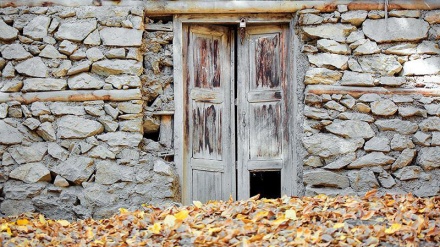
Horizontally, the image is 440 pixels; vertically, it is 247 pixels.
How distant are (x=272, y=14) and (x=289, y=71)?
2.14 ft

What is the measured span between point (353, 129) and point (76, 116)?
Answer: 9.46 ft

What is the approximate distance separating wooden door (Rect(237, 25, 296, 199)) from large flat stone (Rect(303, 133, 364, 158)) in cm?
44

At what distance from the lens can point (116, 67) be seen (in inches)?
279

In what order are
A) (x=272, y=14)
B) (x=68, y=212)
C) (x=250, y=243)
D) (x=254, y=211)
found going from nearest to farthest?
1. (x=250, y=243)
2. (x=254, y=211)
3. (x=68, y=212)
4. (x=272, y=14)

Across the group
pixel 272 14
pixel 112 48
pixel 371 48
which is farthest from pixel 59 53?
pixel 371 48

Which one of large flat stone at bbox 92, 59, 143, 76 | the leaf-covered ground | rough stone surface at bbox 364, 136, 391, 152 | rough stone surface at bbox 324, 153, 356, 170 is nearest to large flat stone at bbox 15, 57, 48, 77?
large flat stone at bbox 92, 59, 143, 76

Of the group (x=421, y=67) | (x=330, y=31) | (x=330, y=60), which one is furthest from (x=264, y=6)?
(x=421, y=67)

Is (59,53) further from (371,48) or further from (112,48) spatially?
(371,48)

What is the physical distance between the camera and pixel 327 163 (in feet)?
23.2

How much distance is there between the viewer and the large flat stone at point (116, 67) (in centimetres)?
707

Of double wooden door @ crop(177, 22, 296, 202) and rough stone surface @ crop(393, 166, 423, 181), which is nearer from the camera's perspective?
rough stone surface @ crop(393, 166, 423, 181)

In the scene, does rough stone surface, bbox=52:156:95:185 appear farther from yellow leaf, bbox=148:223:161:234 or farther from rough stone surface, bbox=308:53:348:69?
rough stone surface, bbox=308:53:348:69

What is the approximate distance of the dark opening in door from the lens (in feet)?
25.6

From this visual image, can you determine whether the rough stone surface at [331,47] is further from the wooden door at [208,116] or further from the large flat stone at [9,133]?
the large flat stone at [9,133]
